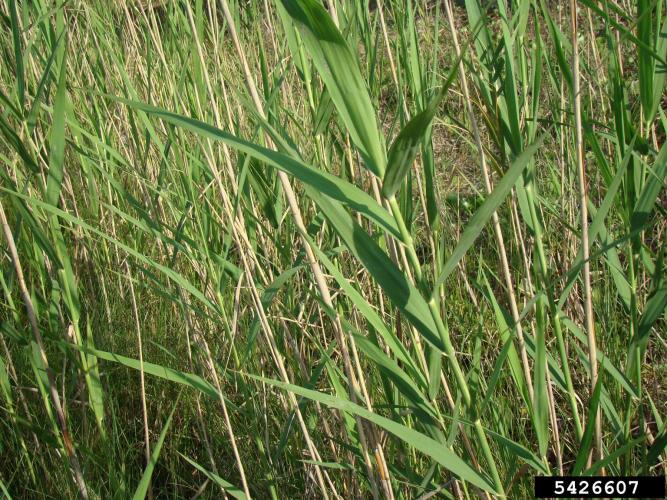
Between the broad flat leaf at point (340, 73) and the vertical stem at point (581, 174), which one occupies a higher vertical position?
the broad flat leaf at point (340, 73)

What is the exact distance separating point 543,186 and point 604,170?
2.97 feet

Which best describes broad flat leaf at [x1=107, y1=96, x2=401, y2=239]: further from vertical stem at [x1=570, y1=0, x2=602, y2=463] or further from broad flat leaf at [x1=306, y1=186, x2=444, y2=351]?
vertical stem at [x1=570, y1=0, x2=602, y2=463]

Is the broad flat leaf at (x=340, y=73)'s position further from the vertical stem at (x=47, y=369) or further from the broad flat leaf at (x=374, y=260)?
the vertical stem at (x=47, y=369)

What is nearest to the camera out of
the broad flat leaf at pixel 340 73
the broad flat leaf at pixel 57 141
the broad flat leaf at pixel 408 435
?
the broad flat leaf at pixel 340 73

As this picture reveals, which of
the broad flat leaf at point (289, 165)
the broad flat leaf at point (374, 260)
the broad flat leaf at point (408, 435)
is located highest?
the broad flat leaf at point (289, 165)

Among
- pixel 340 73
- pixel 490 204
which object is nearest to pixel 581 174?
pixel 490 204

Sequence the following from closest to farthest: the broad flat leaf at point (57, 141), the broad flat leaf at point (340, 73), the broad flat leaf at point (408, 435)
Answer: the broad flat leaf at point (340, 73), the broad flat leaf at point (408, 435), the broad flat leaf at point (57, 141)

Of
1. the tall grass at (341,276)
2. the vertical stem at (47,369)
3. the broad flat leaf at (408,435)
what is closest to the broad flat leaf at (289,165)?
the tall grass at (341,276)

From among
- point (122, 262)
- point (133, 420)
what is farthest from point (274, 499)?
point (122, 262)

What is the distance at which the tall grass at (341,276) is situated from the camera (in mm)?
693

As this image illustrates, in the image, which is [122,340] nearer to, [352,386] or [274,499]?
[274,499]

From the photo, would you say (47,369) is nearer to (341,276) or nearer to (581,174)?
(341,276)

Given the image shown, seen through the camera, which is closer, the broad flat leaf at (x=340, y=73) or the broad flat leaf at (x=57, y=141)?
the broad flat leaf at (x=340, y=73)

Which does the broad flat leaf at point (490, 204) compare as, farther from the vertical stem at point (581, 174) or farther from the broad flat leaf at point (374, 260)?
the vertical stem at point (581, 174)
